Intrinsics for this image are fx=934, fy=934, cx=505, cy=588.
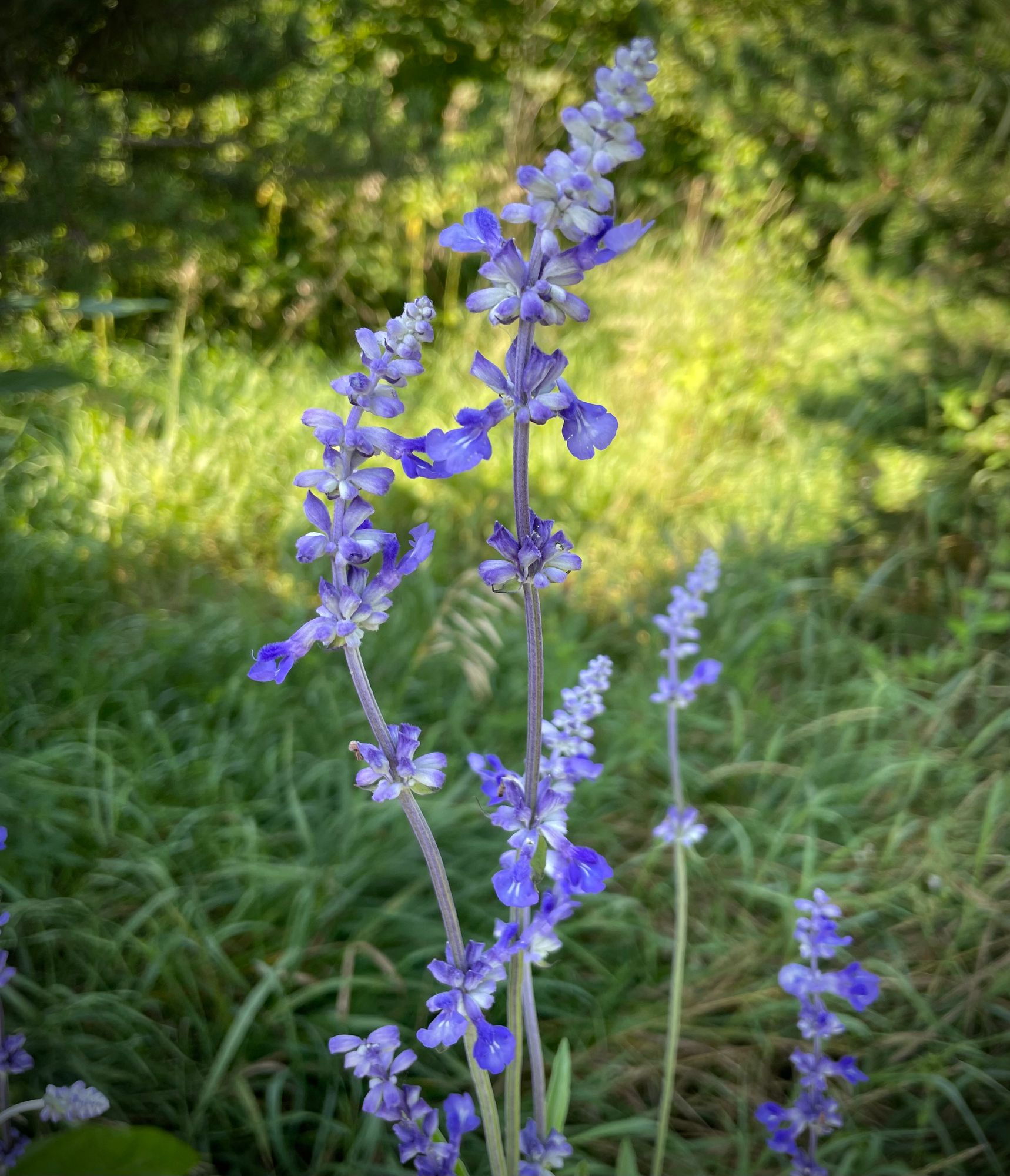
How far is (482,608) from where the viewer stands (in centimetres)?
259

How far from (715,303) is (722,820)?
281 cm

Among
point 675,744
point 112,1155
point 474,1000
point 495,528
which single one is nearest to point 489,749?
point 675,744

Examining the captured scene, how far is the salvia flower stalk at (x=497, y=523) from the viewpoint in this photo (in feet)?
2.17

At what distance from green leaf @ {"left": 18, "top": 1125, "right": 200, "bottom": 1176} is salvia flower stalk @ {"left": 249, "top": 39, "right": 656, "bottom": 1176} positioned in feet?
0.78

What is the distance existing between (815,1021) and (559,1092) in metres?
0.40

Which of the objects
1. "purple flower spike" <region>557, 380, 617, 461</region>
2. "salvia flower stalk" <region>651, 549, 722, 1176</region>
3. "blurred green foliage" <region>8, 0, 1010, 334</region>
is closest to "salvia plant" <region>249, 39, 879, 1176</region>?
"purple flower spike" <region>557, 380, 617, 461</region>

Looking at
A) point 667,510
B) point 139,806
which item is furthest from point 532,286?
point 667,510

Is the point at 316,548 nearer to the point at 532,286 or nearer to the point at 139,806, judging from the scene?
the point at 532,286

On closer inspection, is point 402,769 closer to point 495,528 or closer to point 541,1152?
point 495,528

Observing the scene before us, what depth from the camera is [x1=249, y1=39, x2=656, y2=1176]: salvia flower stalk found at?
0.66 m

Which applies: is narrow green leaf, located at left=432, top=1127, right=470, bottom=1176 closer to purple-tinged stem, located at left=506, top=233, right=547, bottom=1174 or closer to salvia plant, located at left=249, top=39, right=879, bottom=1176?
salvia plant, located at left=249, top=39, right=879, bottom=1176

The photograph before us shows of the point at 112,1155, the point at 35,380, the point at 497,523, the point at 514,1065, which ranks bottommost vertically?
the point at 112,1155

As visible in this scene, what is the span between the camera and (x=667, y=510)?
141 inches

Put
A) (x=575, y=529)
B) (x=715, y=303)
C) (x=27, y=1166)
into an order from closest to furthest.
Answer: (x=27, y=1166), (x=575, y=529), (x=715, y=303)
